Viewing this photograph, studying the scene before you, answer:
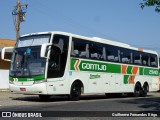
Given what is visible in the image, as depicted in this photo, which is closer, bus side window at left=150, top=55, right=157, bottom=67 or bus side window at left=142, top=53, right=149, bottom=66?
bus side window at left=142, top=53, right=149, bottom=66

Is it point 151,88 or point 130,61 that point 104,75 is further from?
point 151,88

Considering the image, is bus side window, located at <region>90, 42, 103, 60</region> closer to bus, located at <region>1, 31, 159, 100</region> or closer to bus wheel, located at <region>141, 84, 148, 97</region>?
bus, located at <region>1, 31, 159, 100</region>

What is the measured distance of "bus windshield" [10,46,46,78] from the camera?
1927cm

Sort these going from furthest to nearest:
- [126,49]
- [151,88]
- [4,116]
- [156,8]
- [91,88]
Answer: [151,88]
[126,49]
[91,88]
[156,8]
[4,116]

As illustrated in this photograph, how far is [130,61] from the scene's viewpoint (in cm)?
2684

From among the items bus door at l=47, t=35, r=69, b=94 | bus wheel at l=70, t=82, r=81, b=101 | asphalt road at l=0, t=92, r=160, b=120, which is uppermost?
bus door at l=47, t=35, r=69, b=94

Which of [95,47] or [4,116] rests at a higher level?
[95,47]

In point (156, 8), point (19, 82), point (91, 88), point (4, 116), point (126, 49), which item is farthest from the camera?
Answer: point (126, 49)

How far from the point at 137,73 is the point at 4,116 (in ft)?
A: 60.3

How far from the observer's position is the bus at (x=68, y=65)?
63.2 feet

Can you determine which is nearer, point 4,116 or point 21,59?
point 4,116

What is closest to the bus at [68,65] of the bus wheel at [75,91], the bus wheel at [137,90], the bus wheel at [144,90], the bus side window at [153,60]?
the bus wheel at [75,91]

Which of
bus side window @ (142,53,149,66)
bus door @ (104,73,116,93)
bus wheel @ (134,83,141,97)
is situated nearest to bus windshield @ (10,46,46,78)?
bus door @ (104,73,116,93)

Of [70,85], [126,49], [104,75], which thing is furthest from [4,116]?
[126,49]
